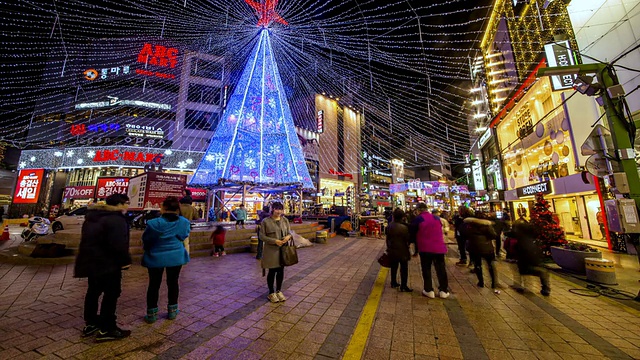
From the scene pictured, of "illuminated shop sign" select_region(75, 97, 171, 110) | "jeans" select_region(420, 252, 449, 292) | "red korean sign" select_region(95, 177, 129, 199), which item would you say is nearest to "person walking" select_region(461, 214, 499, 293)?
"jeans" select_region(420, 252, 449, 292)

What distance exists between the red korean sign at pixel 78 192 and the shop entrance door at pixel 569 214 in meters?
37.6

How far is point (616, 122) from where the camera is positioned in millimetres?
4996

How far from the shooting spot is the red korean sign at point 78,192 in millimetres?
21859

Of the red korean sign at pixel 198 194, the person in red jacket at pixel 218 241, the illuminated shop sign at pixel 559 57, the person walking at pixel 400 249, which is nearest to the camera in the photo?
the person walking at pixel 400 249

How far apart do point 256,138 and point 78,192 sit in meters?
22.4

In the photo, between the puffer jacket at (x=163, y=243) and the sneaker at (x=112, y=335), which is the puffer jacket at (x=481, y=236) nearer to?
the puffer jacket at (x=163, y=243)

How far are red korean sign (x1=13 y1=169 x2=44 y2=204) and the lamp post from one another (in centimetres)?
3605

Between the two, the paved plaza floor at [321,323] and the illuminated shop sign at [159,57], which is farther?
the illuminated shop sign at [159,57]

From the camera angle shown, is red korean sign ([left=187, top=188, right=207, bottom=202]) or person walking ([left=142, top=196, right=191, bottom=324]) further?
red korean sign ([left=187, top=188, right=207, bottom=202])

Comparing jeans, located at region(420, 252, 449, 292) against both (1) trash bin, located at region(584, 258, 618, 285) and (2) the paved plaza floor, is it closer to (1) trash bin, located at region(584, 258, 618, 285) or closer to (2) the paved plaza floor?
(2) the paved plaza floor

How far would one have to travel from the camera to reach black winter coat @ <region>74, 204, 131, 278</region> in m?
2.60

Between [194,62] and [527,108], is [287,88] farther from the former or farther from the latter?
[527,108]

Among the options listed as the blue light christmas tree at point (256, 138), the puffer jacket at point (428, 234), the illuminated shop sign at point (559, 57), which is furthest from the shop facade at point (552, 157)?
the blue light christmas tree at point (256, 138)

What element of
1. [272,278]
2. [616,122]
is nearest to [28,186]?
[272,278]
